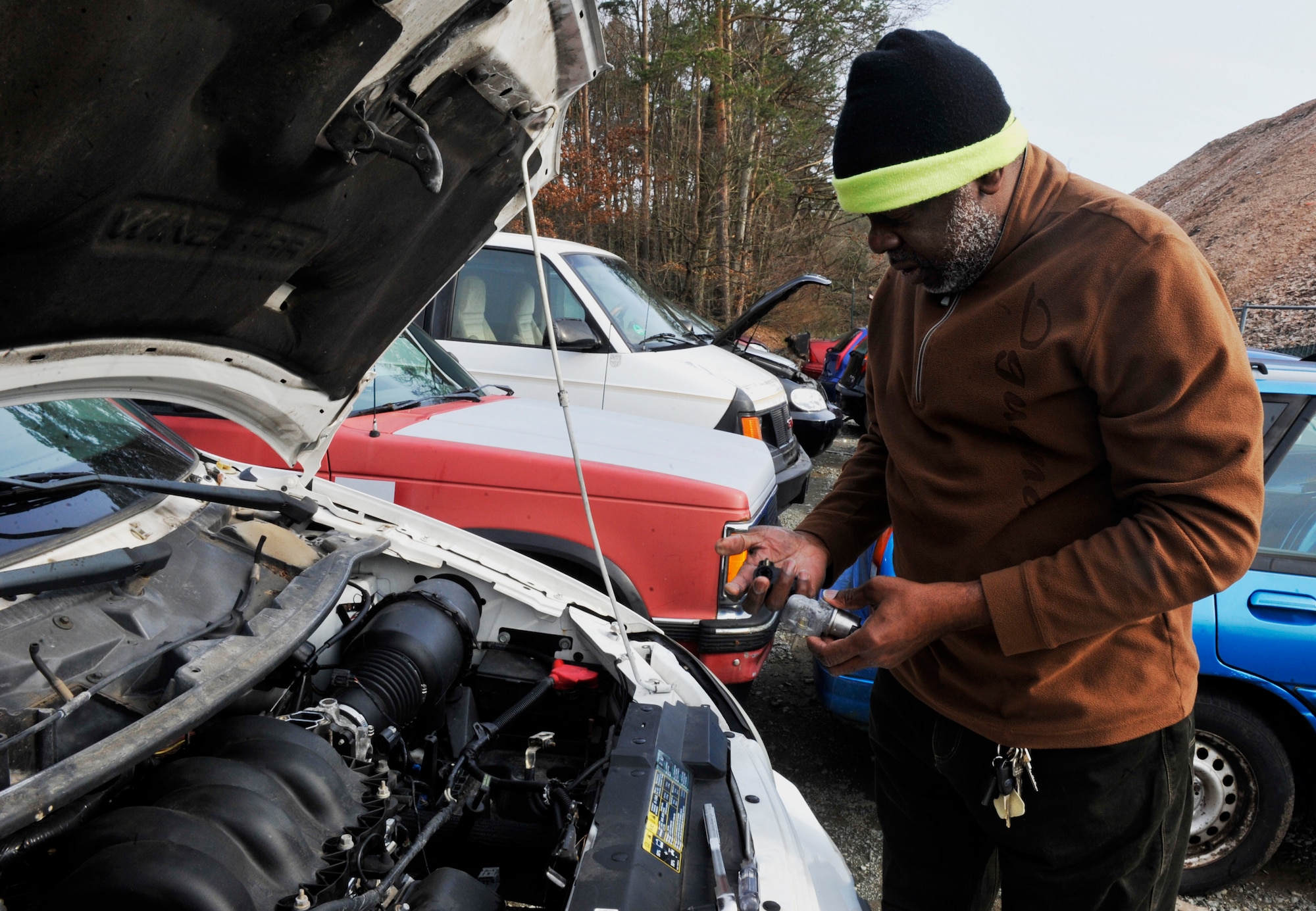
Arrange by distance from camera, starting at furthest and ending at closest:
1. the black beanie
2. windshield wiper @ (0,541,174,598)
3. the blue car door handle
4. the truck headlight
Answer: the truck headlight → the blue car door handle → windshield wiper @ (0,541,174,598) → the black beanie

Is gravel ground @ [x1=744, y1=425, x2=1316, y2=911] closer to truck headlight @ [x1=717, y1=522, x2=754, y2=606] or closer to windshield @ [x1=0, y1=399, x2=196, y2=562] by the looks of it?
truck headlight @ [x1=717, y1=522, x2=754, y2=606]

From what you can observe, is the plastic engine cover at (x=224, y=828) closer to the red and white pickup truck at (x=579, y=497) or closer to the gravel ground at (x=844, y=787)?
the red and white pickup truck at (x=579, y=497)

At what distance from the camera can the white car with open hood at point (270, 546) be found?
1101 millimetres

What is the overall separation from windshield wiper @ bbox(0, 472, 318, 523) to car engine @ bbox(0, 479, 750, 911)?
0.06 m

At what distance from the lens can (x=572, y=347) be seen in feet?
17.6

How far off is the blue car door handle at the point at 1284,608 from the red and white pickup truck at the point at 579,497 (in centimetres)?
162

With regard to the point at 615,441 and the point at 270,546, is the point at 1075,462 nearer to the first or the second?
the point at 270,546

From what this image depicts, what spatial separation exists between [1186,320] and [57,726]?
1.86 metres

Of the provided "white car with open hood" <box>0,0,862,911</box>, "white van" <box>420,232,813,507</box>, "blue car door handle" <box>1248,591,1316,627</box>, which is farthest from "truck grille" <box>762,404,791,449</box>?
"white car with open hood" <box>0,0,862,911</box>

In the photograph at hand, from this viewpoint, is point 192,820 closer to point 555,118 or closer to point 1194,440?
point 555,118

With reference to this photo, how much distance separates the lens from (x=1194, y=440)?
1263mm

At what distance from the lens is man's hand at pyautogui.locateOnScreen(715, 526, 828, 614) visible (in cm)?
185

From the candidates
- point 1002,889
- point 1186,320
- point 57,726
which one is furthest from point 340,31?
point 1002,889

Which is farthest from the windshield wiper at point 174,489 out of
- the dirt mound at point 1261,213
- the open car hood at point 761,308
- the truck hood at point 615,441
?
the dirt mound at point 1261,213
